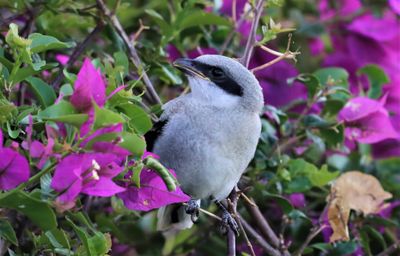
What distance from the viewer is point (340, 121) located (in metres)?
2.15

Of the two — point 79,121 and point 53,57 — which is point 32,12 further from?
point 79,121

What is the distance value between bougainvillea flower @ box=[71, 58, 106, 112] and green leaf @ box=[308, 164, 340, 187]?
37.6 inches

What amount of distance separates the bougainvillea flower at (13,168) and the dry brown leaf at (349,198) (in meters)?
0.99

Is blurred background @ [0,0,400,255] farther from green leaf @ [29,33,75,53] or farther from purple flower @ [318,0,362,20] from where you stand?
green leaf @ [29,33,75,53]

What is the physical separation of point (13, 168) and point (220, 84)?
0.87 metres

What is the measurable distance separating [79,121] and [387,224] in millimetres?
1309

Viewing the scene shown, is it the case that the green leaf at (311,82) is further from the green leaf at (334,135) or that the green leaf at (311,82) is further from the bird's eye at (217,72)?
the bird's eye at (217,72)

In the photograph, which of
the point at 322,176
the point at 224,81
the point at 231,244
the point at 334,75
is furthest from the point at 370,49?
the point at 231,244

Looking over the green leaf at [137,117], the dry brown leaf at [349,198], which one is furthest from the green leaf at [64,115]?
the dry brown leaf at [349,198]

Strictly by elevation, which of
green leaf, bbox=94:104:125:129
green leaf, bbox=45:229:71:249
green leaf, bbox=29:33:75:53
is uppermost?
green leaf, bbox=94:104:125:129

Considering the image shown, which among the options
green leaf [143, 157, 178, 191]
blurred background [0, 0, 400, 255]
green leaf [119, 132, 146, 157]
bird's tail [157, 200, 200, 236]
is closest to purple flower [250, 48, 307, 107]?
blurred background [0, 0, 400, 255]

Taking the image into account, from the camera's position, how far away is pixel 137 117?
143 centimetres

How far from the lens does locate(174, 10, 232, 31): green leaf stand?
2.07 meters

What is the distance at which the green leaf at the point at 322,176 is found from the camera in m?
2.08
